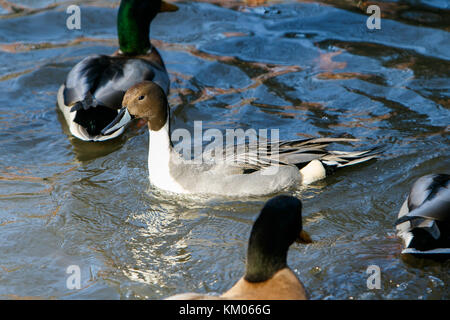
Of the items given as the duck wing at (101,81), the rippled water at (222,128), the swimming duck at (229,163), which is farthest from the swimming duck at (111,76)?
the swimming duck at (229,163)

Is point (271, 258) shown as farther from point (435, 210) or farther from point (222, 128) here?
point (222, 128)

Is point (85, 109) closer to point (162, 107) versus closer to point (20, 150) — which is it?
point (20, 150)

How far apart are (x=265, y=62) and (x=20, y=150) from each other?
12.2 ft

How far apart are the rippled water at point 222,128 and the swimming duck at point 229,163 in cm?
15

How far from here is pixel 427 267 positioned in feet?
16.9

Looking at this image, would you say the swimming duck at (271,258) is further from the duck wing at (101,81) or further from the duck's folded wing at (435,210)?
the duck wing at (101,81)

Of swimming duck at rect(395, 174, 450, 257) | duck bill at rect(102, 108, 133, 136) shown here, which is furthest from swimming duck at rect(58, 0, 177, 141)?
swimming duck at rect(395, 174, 450, 257)

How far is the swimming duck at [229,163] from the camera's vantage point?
6.38 m

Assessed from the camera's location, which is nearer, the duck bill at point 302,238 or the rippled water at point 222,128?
the duck bill at point 302,238

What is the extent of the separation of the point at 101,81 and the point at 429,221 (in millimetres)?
4315

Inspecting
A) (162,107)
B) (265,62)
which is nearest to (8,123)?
(162,107)

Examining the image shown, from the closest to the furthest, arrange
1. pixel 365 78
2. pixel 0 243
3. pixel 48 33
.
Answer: pixel 0 243, pixel 365 78, pixel 48 33

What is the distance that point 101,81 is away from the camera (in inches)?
309

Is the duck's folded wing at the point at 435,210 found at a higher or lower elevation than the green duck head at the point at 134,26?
lower
